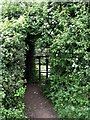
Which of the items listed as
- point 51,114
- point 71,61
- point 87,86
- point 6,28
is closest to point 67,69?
point 71,61

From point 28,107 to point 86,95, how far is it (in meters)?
0.92

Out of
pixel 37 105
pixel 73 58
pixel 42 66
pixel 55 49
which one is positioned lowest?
pixel 37 105

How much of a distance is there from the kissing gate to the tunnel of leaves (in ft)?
2.33

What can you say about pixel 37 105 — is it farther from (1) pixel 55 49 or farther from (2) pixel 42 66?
(2) pixel 42 66

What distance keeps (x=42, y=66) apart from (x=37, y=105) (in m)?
1.10

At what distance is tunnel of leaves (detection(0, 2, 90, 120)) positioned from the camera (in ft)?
11.0

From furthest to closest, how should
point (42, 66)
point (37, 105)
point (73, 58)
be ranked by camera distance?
point (42, 66) → point (37, 105) → point (73, 58)

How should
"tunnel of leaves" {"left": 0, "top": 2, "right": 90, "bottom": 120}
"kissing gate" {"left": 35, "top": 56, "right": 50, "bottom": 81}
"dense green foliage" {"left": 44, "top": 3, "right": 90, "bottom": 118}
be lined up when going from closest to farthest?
1. "tunnel of leaves" {"left": 0, "top": 2, "right": 90, "bottom": 120}
2. "dense green foliage" {"left": 44, "top": 3, "right": 90, "bottom": 118}
3. "kissing gate" {"left": 35, "top": 56, "right": 50, "bottom": 81}

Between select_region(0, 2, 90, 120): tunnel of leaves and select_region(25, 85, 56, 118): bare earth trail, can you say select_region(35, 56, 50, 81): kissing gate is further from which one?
select_region(0, 2, 90, 120): tunnel of leaves

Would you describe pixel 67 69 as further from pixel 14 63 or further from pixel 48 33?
pixel 14 63

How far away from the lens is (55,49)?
3.90 metres

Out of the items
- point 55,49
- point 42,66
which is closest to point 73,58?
point 55,49

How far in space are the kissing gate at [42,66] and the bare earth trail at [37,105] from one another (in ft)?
1.09

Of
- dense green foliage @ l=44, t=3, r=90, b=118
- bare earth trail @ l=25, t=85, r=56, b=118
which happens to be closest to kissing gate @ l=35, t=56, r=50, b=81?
bare earth trail @ l=25, t=85, r=56, b=118
